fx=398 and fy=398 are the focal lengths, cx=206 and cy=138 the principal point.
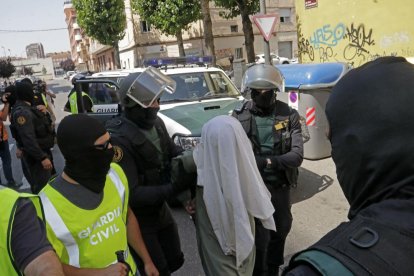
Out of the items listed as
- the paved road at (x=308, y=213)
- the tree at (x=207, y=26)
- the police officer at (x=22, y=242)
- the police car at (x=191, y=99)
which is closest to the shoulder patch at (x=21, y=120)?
the police car at (x=191, y=99)

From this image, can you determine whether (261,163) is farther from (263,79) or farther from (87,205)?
(87,205)

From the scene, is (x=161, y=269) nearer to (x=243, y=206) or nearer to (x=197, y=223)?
(x=197, y=223)

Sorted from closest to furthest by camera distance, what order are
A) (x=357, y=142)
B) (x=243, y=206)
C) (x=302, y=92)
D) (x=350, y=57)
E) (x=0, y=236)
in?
(x=357, y=142) → (x=0, y=236) → (x=243, y=206) → (x=302, y=92) → (x=350, y=57)

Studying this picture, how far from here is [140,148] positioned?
2.35m

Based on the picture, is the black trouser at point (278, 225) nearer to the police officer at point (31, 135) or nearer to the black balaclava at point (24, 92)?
the police officer at point (31, 135)

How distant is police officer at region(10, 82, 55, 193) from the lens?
4730mm

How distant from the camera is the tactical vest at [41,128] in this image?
16.1ft

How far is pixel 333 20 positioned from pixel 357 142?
11.2 m

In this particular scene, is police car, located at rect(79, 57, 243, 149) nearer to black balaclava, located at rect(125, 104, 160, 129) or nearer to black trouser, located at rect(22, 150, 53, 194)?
black trouser, located at rect(22, 150, 53, 194)

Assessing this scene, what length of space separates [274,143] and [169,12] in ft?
69.5

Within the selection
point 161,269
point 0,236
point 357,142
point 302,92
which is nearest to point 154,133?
point 161,269

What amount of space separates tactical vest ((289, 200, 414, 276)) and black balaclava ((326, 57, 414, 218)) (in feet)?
0.27

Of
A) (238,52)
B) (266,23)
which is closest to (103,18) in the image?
(238,52)

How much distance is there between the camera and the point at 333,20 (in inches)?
439
